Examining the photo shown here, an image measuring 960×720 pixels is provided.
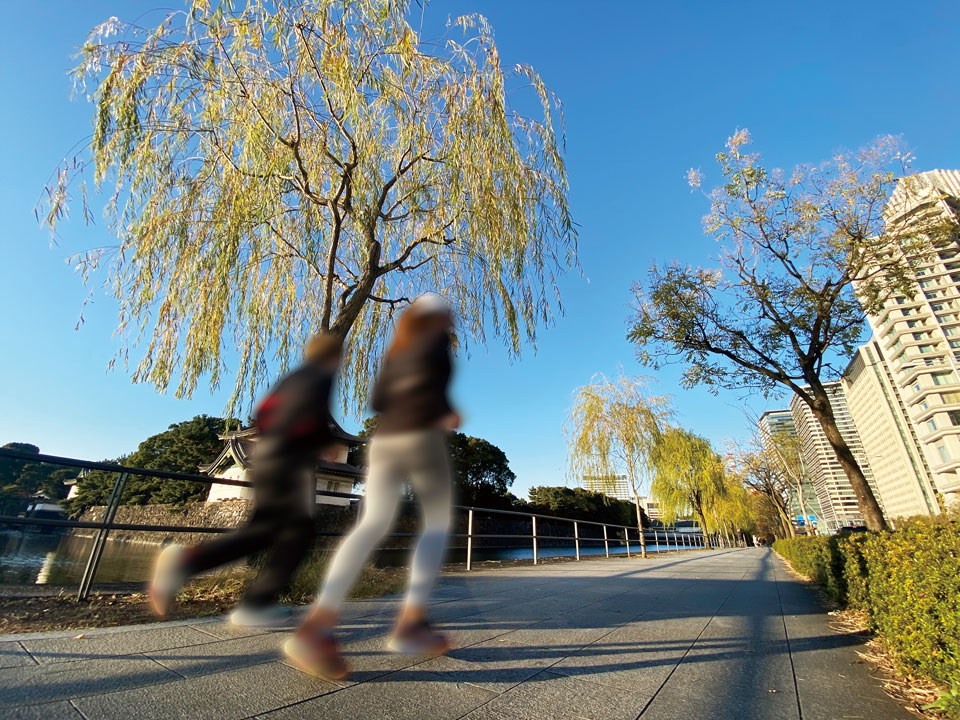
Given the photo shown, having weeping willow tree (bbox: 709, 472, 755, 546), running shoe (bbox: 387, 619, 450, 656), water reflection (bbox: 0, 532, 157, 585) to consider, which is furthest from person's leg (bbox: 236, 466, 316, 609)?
weeping willow tree (bbox: 709, 472, 755, 546)

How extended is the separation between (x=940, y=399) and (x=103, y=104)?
8653 centimetres

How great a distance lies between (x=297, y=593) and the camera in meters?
3.41

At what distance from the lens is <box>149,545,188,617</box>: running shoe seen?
1199 millimetres

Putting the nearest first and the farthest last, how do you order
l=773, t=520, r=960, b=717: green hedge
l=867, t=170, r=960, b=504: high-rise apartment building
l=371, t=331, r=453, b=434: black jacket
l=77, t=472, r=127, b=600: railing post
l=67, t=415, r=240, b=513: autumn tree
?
l=371, t=331, r=453, b=434: black jacket
l=773, t=520, r=960, b=717: green hedge
l=77, t=472, r=127, b=600: railing post
l=67, t=415, r=240, b=513: autumn tree
l=867, t=170, r=960, b=504: high-rise apartment building

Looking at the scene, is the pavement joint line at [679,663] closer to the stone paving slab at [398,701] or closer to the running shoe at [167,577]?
the stone paving slab at [398,701]

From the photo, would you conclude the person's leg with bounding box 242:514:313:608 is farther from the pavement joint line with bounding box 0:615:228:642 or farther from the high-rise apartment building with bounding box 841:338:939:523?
the high-rise apartment building with bounding box 841:338:939:523

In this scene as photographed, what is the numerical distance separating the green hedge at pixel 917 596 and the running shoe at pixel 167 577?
2.78 meters

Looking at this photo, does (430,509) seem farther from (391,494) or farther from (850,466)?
(850,466)

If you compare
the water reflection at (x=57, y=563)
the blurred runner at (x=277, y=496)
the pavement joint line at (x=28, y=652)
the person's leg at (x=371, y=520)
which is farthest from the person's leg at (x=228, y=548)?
the water reflection at (x=57, y=563)

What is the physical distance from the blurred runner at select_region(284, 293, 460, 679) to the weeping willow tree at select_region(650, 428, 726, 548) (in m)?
15.8

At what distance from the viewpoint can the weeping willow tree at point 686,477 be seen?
1825 centimetres

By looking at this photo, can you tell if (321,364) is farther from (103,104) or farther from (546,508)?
(546,508)

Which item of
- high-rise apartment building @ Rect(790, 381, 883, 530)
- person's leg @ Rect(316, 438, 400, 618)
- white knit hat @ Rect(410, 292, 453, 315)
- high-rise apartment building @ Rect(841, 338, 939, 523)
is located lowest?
person's leg @ Rect(316, 438, 400, 618)

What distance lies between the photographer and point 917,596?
7.13 feet
